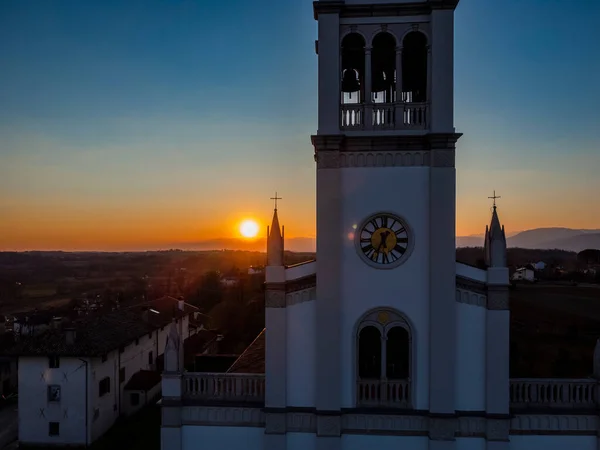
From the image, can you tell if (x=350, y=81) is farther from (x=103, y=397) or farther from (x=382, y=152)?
(x=103, y=397)

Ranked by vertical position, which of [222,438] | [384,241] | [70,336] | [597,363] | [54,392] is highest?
[384,241]

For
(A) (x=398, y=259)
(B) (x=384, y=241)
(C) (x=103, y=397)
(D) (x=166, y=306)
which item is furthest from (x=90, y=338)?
(A) (x=398, y=259)

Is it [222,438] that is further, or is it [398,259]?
[222,438]

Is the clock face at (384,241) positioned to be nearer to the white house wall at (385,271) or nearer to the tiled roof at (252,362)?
the white house wall at (385,271)

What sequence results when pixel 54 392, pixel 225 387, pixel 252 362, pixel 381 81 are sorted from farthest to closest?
pixel 54 392 → pixel 252 362 → pixel 381 81 → pixel 225 387

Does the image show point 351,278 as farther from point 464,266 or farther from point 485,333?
point 485,333

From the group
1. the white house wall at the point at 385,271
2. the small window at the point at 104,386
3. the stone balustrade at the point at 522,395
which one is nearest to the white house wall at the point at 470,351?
the white house wall at the point at 385,271
